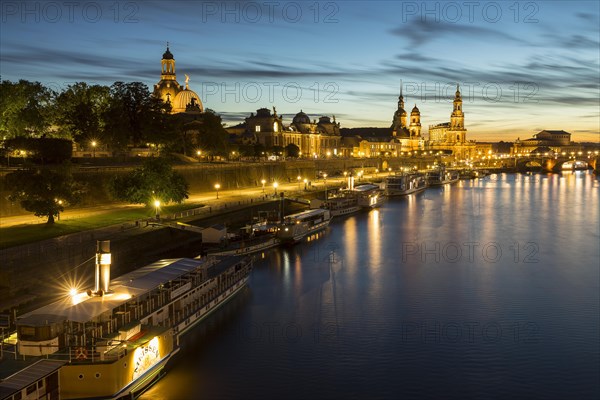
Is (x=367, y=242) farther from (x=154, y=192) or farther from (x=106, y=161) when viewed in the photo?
(x=106, y=161)

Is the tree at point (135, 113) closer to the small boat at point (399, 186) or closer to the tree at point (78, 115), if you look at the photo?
the tree at point (78, 115)

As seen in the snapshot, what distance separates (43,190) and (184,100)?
76.4 meters

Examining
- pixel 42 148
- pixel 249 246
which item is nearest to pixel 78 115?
pixel 42 148

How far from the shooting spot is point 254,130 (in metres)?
113

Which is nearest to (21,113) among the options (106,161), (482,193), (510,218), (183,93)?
(106,161)

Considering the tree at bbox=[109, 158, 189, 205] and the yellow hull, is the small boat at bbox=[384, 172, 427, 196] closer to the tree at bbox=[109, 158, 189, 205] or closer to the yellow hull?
the tree at bbox=[109, 158, 189, 205]

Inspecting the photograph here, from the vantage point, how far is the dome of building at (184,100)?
10312 cm

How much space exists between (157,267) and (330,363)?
7032 millimetres

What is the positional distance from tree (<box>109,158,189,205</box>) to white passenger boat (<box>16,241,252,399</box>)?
16414mm

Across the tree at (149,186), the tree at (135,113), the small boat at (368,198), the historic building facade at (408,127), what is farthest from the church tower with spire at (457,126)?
the tree at (149,186)

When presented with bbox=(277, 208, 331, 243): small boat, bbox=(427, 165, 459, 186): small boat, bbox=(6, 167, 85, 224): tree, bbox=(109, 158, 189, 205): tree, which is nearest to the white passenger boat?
bbox=(6, 167, 85, 224): tree

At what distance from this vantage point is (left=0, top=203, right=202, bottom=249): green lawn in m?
26.1

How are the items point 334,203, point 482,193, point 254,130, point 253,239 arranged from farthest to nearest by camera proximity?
point 254,130, point 482,193, point 334,203, point 253,239

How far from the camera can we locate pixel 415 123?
609 ft
